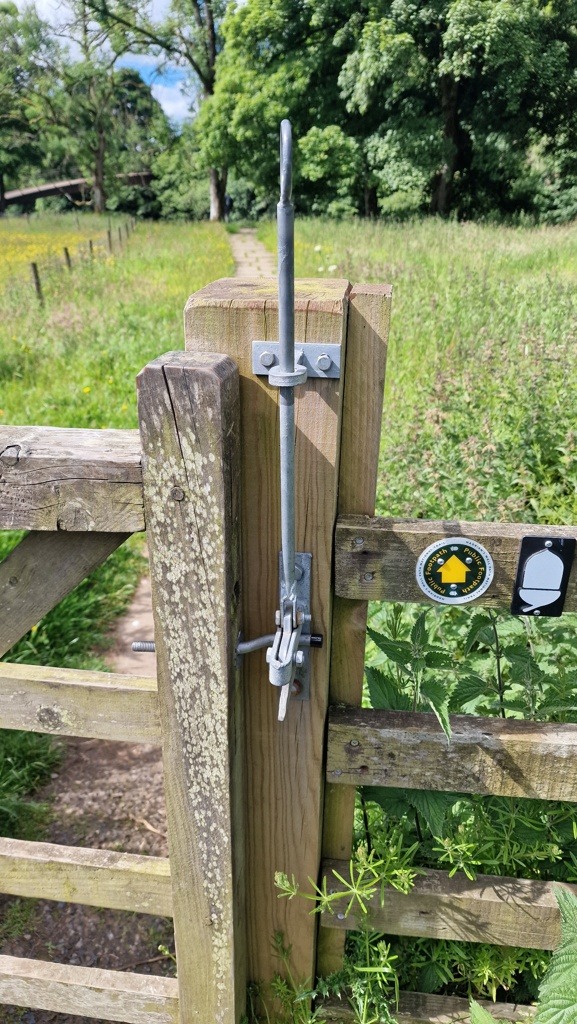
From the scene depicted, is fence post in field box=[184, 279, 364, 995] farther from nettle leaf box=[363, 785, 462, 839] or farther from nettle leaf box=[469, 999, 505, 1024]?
nettle leaf box=[469, 999, 505, 1024]

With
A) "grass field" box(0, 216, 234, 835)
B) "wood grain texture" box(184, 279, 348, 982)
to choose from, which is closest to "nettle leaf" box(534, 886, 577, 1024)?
"wood grain texture" box(184, 279, 348, 982)

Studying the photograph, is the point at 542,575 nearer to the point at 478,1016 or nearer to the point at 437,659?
the point at 437,659

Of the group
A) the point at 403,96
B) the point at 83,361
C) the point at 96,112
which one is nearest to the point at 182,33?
the point at 96,112

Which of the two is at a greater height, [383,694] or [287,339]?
[287,339]

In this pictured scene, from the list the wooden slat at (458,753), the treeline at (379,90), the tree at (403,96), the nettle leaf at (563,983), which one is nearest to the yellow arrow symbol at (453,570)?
the wooden slat at (458,753)

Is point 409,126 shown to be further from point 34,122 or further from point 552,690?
point 552,690

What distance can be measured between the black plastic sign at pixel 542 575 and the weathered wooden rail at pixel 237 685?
0.02m

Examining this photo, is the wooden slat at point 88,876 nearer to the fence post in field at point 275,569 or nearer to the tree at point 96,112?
the fence post in field at point 275,569

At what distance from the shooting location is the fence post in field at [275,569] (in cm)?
105

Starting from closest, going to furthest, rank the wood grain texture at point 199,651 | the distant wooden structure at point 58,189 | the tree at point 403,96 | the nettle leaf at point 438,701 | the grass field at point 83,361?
1. the wood grain texture at point 199,651
2. the nettle leaf at point 438,701
3. the grass field at point 83,361
4. the tree at point 403,96
5. the distant wooden structure at point 58,189

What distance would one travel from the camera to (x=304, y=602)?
1.22 meters

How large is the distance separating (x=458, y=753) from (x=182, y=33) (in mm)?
40884

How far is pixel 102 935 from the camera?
228 cm

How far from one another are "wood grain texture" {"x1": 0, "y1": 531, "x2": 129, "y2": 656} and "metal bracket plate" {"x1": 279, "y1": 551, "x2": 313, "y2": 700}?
1.02ft
